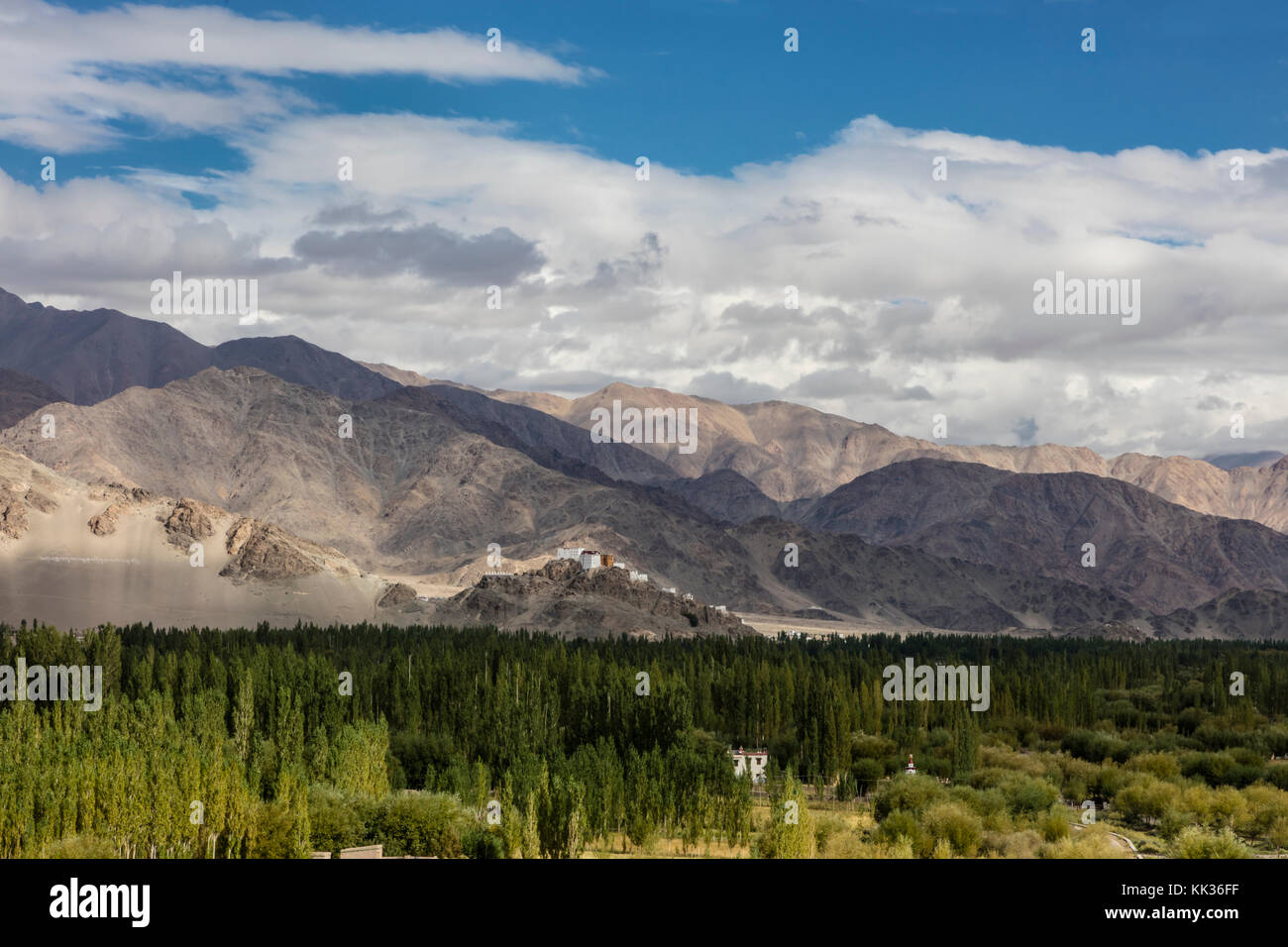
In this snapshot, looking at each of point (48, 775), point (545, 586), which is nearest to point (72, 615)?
point (545, 586)

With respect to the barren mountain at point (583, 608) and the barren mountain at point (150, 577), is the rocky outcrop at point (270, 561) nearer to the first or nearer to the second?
the barren mountain at point (150, 577)

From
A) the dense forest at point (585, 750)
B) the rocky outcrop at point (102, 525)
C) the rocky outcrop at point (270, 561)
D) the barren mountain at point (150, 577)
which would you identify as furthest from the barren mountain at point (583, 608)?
the rocky outcrop at point (102, 525)

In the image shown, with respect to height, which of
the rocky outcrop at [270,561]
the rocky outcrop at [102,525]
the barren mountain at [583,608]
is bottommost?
the barren mountain at [583,608]

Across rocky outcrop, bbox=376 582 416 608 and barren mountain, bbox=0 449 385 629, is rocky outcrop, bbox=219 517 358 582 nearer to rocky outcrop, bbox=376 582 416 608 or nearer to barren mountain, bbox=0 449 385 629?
barren mountain, bbox=0 449 385 629

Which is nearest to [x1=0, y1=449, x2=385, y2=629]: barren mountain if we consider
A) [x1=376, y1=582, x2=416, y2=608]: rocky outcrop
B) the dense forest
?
[x1=376, y1=582, x2=416, y2=608]: rocky outcrop

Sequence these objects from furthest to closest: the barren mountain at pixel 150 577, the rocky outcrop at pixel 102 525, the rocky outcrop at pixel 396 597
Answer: the rocky outcrop at pixel 102 525 < the rocky outcrop at pixel 396 597 < the barren mountain at pixel 150 577

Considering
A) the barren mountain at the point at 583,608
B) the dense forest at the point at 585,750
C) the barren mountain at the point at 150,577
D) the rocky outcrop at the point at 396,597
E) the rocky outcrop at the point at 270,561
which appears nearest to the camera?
the dense forest at the point at 585,750

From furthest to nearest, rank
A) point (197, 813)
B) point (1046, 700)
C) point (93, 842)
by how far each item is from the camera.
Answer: point (1046, 700) < point (197, 813) < point (93, 842)
